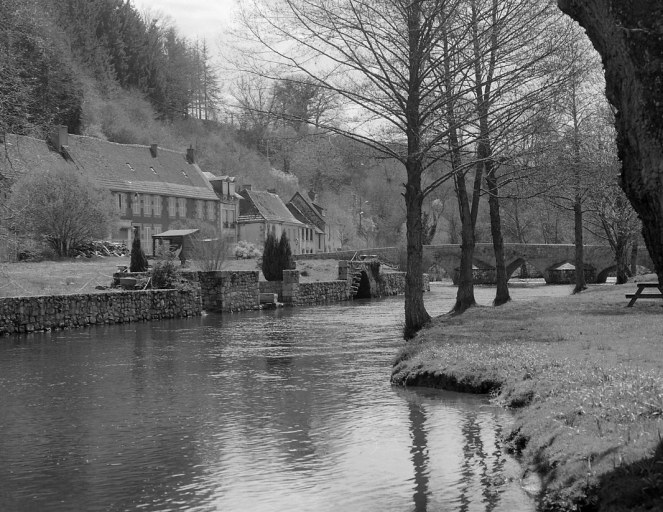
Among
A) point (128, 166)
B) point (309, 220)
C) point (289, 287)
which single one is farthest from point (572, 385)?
point (309, 220)

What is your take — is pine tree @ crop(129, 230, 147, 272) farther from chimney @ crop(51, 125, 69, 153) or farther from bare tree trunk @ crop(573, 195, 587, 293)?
chimney @ crop(51, 125, 69, 153)

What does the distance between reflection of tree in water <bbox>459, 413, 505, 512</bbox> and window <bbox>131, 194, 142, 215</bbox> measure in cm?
5790

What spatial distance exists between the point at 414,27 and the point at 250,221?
61.0m

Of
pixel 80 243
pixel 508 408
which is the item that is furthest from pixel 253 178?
pixel 508 408

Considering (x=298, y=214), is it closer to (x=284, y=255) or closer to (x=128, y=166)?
(x=128, y=166)

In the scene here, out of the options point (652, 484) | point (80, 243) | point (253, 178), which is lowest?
point (652, 484)

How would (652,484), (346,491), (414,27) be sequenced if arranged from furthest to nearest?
(414,27) < (346,491) < (652,484)

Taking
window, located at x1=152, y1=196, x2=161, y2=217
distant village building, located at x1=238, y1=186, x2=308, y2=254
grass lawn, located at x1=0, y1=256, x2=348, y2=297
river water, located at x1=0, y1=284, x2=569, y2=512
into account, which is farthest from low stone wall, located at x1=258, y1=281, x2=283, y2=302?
distant village building, located at x1=238, y1=186, x2=308, y2=254

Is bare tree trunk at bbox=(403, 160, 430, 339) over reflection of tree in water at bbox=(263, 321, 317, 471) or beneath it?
over

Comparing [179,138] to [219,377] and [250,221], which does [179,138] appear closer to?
[250,221]

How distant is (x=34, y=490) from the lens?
7914 millimetres

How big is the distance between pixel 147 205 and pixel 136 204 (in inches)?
52.4

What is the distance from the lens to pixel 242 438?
393 inches

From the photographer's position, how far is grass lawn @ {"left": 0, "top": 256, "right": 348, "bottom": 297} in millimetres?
29797
